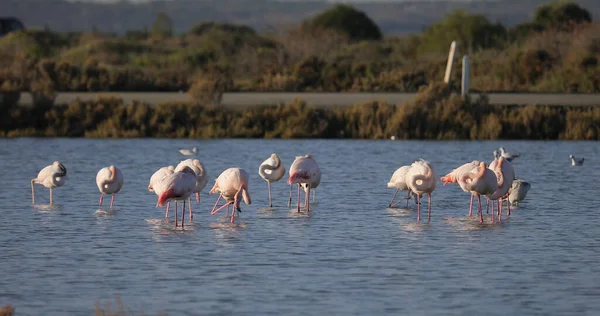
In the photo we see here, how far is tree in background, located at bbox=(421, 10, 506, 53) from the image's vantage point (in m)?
57.8

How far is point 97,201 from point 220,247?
5029 millimetres

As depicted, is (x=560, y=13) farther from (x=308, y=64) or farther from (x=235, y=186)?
(x=235, y=186)

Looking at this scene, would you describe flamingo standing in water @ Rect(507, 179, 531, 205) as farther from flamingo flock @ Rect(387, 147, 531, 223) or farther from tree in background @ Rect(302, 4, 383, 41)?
tree in background @ Rect(302, 4, 383, 41)

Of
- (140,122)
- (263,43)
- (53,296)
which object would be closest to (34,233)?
(53,296)

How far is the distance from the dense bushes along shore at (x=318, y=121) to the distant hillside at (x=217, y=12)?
4925 inches

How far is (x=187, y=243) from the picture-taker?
1402cm

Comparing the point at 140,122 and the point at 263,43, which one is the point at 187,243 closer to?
the point at 140,122

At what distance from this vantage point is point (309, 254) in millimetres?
13211

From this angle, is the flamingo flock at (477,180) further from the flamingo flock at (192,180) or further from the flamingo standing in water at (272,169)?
the flamingo standing in water at (272,169)

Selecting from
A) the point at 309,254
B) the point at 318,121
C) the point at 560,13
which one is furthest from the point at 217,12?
the point at 309,254

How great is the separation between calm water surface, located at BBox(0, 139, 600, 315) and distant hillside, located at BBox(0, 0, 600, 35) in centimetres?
13711

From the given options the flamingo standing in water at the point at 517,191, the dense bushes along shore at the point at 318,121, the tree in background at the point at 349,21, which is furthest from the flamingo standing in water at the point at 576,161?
the tree in background at the point at 349,21

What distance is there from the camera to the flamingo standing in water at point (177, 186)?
49.2 feet

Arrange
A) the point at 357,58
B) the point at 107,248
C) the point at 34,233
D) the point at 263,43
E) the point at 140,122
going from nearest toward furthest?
the point at 107,248 → the point at 34,233 → the point at 140,122 → the point at 357,58 → the point at 263,43
